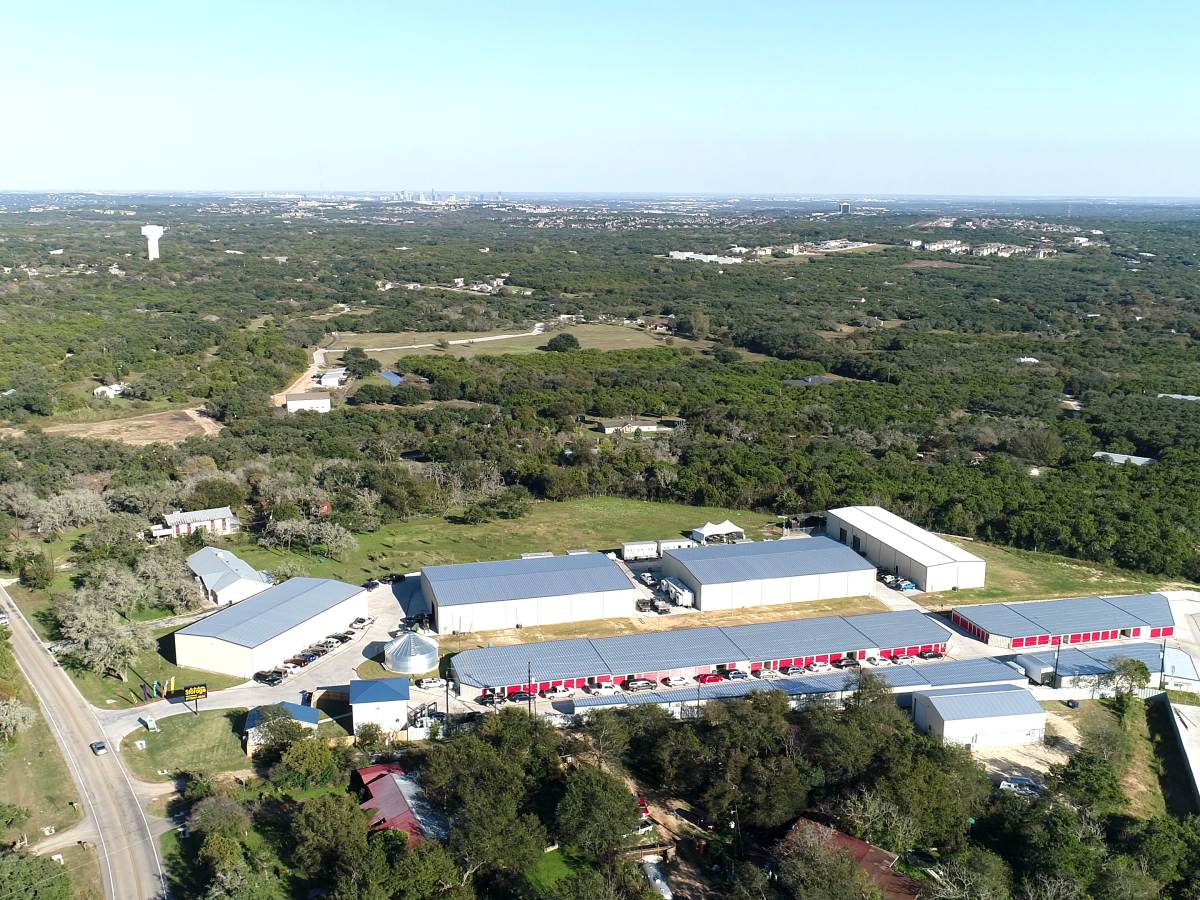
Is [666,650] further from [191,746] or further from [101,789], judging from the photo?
[101,789]

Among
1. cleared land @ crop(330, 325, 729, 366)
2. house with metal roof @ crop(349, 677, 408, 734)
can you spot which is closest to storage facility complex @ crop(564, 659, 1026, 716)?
house with metal roof @ crop(349, 677, 408, 734)

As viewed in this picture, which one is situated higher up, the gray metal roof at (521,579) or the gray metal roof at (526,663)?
the gray metal roof at (521,579)

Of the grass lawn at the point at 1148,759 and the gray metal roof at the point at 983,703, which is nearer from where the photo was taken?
the grass lawn at the point at 1148,759

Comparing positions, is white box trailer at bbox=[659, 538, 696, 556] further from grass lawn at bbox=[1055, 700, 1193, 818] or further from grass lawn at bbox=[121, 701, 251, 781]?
grass lawn at bbox=[121, 701, 251, 781]

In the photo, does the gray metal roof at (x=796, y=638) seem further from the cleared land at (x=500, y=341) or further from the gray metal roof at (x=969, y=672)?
the cleared land at (x=500, y=341)

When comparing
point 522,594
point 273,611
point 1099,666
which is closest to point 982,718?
point 1099,666

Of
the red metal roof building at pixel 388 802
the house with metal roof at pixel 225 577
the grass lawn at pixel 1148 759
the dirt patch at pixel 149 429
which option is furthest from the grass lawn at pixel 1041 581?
the dirt patch at pixel 149 429

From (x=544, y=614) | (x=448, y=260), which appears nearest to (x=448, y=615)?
(x=544, y=614)
